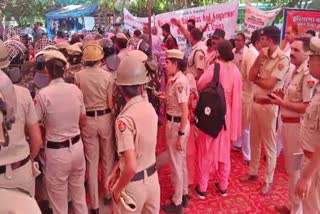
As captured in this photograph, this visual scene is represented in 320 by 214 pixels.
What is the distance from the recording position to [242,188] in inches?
165

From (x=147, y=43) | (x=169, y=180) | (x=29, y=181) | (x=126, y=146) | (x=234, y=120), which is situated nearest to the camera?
(x=126, y=146)

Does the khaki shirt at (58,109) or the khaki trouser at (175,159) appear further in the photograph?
the khaki trouser at (175,159)

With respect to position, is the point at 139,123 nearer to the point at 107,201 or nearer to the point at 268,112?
the point at 107,201

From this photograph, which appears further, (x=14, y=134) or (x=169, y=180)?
(x=169, y=180)

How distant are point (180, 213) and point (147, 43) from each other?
2.13m

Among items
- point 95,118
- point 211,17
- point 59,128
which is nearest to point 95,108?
point 95,118

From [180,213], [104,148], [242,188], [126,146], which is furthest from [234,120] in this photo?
[126,146]

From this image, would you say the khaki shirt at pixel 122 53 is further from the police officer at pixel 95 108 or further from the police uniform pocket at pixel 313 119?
the police uniform pocket at pixel 313 119

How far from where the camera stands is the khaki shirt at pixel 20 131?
228 centimetres

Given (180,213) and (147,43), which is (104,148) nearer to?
(180,213)

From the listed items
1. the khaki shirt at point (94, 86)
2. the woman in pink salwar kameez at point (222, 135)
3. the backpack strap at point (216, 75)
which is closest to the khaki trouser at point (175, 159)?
the woman in pink salwar kameez at point (222, 135)

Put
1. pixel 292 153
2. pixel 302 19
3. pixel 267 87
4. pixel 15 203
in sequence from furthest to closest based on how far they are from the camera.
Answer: pixel 302 19, pixel 267 87, pixel 292 153, pixel 15 203

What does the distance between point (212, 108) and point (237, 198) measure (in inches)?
38.4

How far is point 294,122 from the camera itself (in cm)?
335
